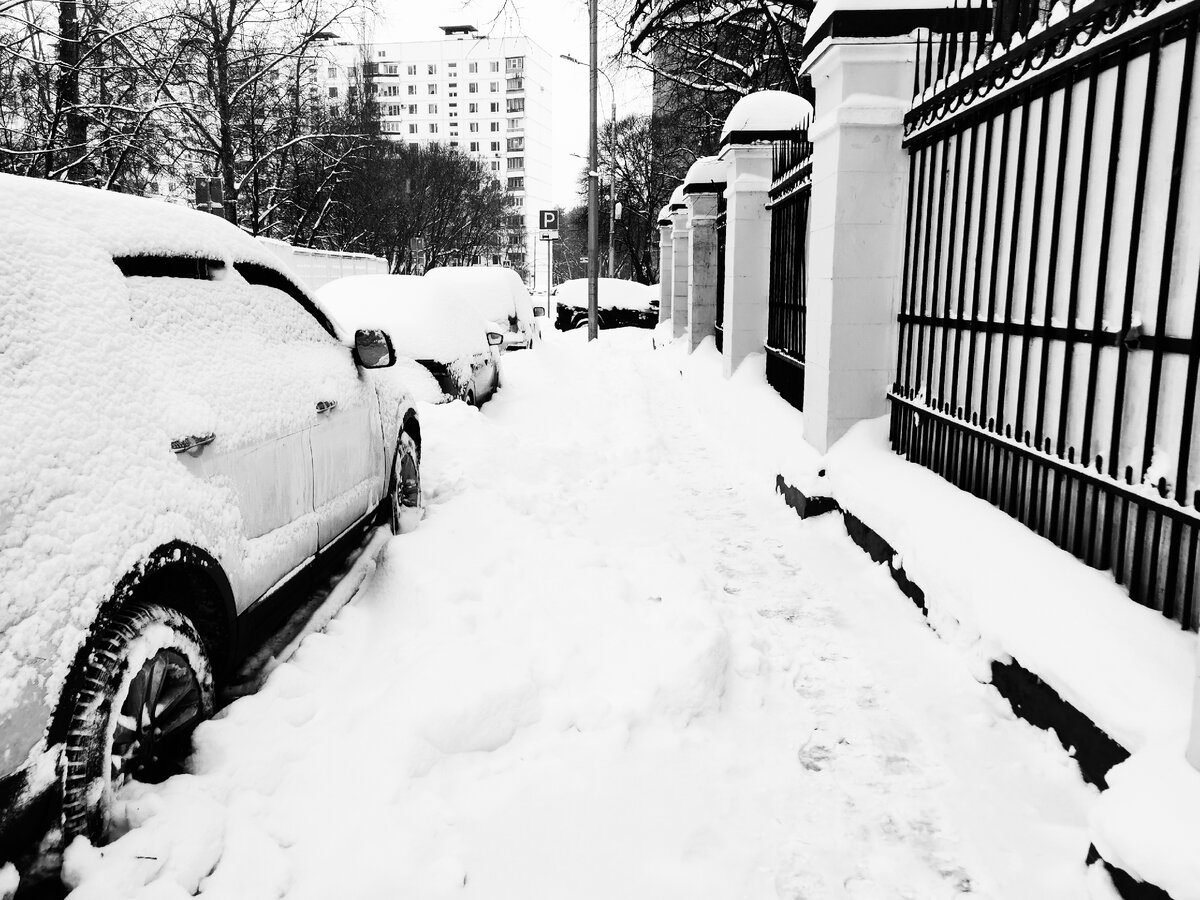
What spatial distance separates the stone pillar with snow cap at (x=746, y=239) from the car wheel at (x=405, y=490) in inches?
224

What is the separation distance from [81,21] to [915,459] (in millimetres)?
16056

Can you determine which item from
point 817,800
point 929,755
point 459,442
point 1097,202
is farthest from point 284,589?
point 459,442

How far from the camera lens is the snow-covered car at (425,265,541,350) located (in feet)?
53.6

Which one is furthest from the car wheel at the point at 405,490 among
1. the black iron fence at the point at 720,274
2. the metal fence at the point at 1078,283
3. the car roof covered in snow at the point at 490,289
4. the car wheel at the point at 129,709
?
the car roof covered in snow at the point at 490,289

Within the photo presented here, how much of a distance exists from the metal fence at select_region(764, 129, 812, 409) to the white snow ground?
3.62 meters

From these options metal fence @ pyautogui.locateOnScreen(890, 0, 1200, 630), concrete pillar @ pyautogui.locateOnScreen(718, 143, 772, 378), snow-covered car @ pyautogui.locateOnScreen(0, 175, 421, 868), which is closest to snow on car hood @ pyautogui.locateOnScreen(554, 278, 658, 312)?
concrete pillar @ pyautogui.locateOnScreen(718, 143, 772, 378)

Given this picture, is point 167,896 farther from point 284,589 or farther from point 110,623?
point 284,589

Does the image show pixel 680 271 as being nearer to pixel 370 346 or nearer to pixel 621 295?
pixel 621 295

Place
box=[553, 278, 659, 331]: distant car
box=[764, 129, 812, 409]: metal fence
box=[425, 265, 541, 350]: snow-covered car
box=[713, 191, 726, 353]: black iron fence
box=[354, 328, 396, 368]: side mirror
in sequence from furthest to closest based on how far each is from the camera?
box=[553, 278, 659, 331]: distant car < box=[425, 265, 541, 350]: snow-covered car < box=[713, 191, 726, 353]: black iron fence < box=[764, 129, 812, 409]: metal fence < box=[354, 328, 396, 368]: side mirror

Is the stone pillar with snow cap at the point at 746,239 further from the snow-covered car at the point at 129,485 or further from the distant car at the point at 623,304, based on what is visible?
the distant car at the point at 623,304

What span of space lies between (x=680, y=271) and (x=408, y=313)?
10257mm

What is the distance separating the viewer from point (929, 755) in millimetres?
3232

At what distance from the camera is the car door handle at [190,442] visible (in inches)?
110

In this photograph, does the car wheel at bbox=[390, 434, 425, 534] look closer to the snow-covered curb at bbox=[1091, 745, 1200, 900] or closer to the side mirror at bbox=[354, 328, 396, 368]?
the side mirror at bbox=[354, 328, 396, 368]
